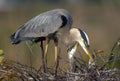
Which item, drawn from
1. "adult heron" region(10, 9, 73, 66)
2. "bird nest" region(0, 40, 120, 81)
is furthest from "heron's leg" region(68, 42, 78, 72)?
"adult heron" region(10, 9, 73, 66)

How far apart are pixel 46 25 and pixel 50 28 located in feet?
0.24

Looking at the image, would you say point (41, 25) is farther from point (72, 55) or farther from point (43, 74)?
point (43, 74)

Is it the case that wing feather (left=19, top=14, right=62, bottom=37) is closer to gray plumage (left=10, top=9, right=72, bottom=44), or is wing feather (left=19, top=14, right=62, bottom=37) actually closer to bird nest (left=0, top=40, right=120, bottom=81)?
gray plumage (left=10, top=9, right=72, bottom=44)

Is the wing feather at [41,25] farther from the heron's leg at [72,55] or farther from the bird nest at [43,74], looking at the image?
the bird nest at [43,74]

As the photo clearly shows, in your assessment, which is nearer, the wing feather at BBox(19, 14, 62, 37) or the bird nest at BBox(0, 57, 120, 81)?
the bird nest at BBox(0, 57, 120, 81)

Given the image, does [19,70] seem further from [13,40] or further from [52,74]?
[13,40]

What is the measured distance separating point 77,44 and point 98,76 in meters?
1.65

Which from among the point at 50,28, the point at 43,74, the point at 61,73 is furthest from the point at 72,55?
the point at 50,28

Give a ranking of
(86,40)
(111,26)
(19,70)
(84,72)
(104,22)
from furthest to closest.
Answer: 1. (104,22)
2. (111,26)
3. (86,40)
4. (84,72)
5. (19,70)

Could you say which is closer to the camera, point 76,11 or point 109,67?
point 109,67

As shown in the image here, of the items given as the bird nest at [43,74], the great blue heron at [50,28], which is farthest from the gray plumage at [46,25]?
the bird nest at [43,74]

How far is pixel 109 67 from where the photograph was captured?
5.89 metres

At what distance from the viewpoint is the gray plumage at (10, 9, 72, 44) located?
23.4 ft

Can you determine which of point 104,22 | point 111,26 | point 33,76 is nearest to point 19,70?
point 33,76
